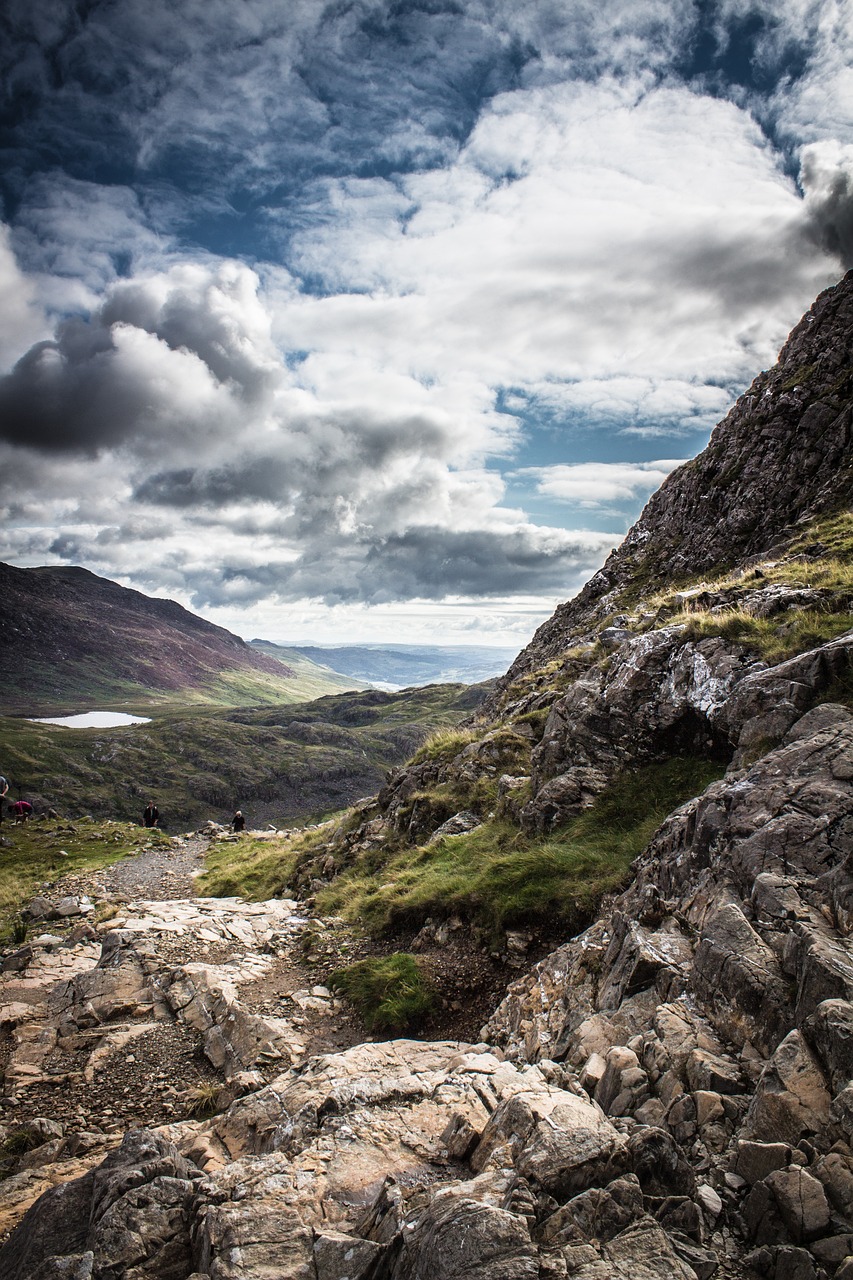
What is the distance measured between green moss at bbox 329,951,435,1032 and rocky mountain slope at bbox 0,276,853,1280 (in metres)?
1.45

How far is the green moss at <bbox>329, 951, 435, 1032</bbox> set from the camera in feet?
38.9

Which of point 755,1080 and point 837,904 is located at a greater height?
point 837,904

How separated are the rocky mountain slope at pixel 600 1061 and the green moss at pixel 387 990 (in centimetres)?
145

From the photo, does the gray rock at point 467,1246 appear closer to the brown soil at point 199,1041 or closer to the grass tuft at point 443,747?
the brown soil at point 199,1041

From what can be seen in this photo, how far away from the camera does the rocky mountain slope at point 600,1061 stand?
5102 mm

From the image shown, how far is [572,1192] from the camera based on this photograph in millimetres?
5559

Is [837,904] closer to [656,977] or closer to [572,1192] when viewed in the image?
[656,977]

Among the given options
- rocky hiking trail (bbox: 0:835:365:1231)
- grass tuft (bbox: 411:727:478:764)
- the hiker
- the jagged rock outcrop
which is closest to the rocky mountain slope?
rocky hiking trail (bbox: 0:835:365:1231)

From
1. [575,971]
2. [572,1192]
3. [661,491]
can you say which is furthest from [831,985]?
[661,491]

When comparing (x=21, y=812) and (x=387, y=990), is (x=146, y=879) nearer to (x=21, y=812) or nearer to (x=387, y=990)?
(x=21, y=812)

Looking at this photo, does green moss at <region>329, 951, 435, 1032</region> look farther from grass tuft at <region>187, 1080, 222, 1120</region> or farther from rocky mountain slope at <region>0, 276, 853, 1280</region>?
grass tuft at <region>187, 1080, 222, 1120</region>

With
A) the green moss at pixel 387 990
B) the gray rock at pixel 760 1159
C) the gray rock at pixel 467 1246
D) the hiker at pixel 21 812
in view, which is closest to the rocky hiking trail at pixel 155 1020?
the green moss at pixel 387 990

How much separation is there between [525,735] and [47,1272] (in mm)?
19089

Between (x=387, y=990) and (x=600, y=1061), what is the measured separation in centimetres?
660
